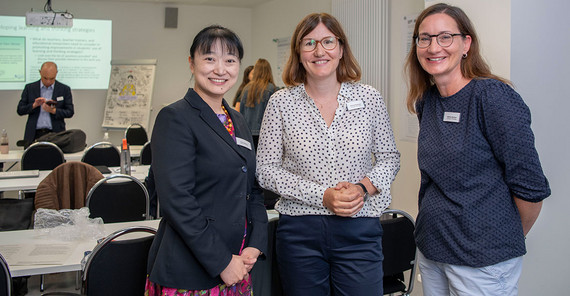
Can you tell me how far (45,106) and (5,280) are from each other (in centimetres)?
520

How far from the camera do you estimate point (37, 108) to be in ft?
21.7

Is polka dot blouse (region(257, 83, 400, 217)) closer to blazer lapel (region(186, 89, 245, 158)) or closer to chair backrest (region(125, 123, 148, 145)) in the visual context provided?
blazer lapel (region(186, 89, 245, 158))

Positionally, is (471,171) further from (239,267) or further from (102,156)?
(102,156)

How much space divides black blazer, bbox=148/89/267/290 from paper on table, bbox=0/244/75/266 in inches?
30.9

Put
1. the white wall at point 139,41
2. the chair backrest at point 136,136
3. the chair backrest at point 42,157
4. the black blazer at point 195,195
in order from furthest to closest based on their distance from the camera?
the white wall at point 139,41
the chair backrest at point 136,136
the chair backrest at point 42,157
the black blazer at point 195,195

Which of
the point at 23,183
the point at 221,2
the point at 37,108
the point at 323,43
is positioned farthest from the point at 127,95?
the point at 323,43

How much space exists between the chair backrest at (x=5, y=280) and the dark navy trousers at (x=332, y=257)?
40.9 inches

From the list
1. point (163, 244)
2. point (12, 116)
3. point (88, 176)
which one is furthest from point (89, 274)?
point (12, 116)

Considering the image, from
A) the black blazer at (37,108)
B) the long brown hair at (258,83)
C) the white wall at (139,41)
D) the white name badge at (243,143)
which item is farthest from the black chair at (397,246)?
the white wall at (139,41)

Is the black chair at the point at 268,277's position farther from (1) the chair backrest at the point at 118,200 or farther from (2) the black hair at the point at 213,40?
(1) the chair backrest at the point at 118,200

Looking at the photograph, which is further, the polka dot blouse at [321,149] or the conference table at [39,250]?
the conference table at [39,250]

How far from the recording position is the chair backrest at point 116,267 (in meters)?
1.88

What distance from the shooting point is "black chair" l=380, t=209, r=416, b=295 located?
230 centimetres

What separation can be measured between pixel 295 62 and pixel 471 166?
2.54 ft
